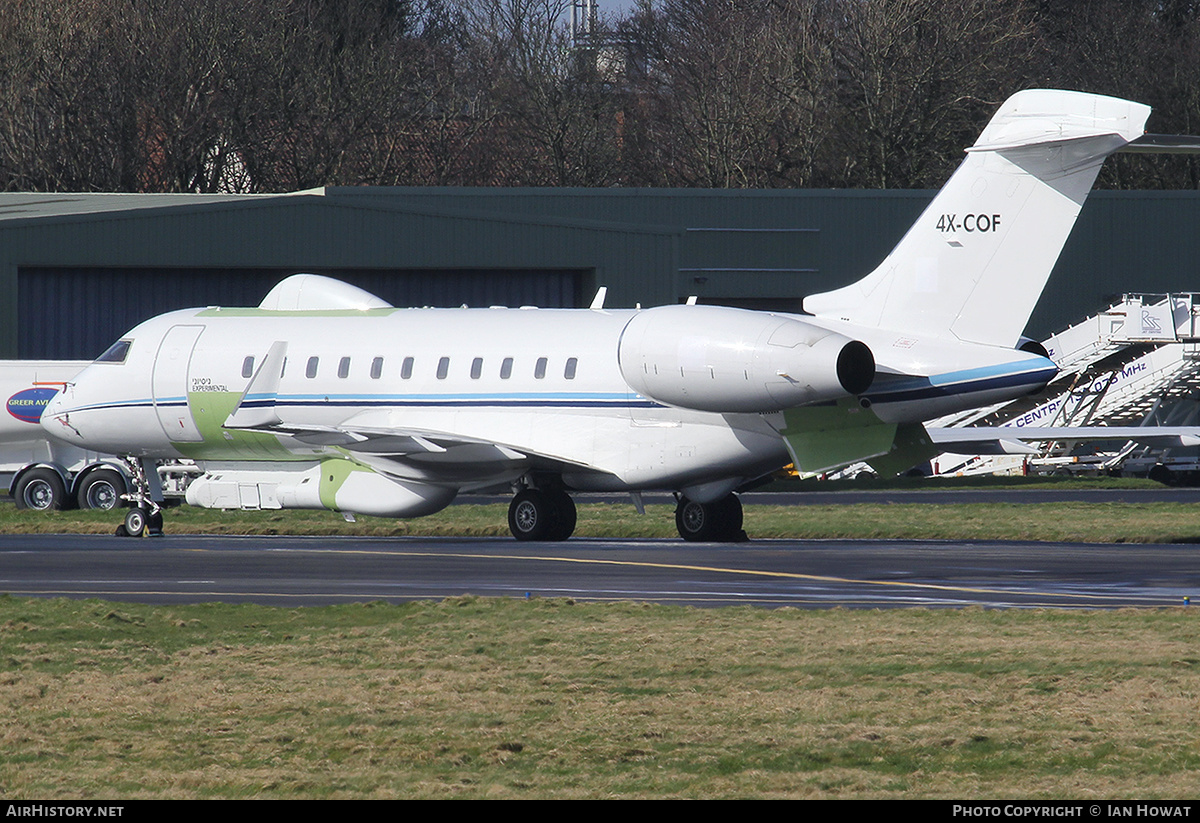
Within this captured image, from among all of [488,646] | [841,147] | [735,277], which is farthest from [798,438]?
[841,147]

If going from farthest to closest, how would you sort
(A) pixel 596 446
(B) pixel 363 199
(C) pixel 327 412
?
1. (B) pixel 363 199
2. (C) pixel 327 412
3. (A) pixel 596 446

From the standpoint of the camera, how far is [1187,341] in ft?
167

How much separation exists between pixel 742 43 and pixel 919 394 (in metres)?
48.5

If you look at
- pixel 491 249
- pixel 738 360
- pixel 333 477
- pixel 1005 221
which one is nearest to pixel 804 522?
pixel 738 360

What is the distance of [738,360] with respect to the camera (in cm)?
2491

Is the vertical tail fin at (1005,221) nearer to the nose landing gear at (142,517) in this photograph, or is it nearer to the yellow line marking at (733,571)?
the yellow line marking at (733,571)

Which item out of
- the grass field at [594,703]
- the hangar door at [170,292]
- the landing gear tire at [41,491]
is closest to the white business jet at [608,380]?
the landing gear tire at [41,491]

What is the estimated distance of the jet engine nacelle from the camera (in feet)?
79.4

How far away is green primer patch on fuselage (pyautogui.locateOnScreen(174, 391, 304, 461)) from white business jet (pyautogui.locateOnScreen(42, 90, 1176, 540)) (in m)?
0.04

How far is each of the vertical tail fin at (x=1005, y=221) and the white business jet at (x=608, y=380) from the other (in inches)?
1.2

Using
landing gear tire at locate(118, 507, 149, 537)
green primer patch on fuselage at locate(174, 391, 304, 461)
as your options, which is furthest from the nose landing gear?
green primer patch on fuselage at locate(174, 391, 304, 461)

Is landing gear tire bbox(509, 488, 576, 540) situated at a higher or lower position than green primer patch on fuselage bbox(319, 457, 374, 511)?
lower

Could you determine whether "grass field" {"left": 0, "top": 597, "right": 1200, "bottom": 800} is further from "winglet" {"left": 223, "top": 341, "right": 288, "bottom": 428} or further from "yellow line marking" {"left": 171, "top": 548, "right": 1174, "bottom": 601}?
"winglet" {"left": 223, "top": 341, "right": 288, "bottom": 428}

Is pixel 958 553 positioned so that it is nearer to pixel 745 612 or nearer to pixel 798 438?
pixel 798 438
